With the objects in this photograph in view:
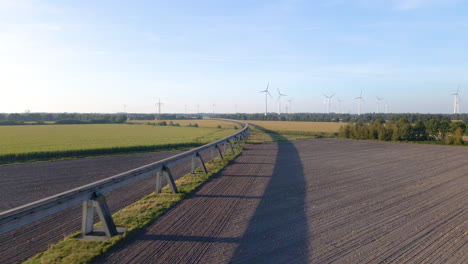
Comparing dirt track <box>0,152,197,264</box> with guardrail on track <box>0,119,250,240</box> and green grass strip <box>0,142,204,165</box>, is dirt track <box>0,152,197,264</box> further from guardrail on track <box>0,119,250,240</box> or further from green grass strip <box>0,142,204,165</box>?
green grass strip <box>0,142,204,165</box>

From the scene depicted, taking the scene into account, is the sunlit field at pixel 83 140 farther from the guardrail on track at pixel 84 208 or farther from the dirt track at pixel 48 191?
the guardrail on track at pixel 84 208

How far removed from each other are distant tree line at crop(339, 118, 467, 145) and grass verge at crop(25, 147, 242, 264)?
37912mm

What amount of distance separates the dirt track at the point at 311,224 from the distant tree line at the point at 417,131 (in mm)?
30880

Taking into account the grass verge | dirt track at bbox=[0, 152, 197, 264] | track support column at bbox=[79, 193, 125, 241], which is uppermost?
track support column at bbox=[79, 193, 125, 241]

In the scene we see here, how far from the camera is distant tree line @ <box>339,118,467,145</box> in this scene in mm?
38781

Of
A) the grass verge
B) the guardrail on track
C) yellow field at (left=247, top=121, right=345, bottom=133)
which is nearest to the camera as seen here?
the guardrail on track

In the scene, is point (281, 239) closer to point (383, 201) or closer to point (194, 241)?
point (194, 241)

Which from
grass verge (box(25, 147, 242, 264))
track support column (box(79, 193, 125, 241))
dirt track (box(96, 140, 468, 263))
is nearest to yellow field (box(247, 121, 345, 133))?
dirt track (box(96, 140, 468, 263))

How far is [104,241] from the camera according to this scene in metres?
6.37

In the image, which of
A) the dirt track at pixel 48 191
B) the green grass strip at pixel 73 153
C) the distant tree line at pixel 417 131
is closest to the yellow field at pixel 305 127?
the distant tree line at pixel 417 131

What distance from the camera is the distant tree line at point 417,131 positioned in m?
38.8

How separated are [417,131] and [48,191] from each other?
44.4 meters

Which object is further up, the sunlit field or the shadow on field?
the sunlit field

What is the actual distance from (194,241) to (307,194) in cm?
552
